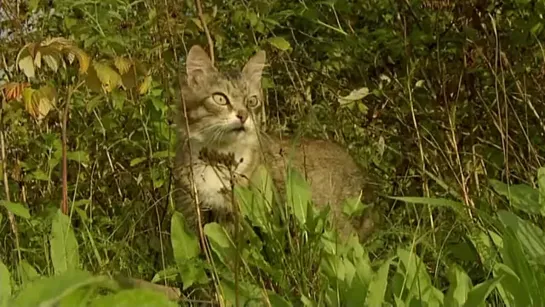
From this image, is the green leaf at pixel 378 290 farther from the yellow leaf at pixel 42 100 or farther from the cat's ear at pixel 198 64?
the cat's ear at pixel 198 64

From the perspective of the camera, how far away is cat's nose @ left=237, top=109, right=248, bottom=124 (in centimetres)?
514

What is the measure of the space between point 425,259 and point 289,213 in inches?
26.3

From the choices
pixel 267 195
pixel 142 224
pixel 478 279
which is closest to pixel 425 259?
pixel 478 279

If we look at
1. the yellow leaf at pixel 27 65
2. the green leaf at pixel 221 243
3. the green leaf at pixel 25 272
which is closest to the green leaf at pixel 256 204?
the green leaf at pixel 221 243

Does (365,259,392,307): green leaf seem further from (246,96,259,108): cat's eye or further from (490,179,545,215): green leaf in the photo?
(246,96,259,108): cat's eye

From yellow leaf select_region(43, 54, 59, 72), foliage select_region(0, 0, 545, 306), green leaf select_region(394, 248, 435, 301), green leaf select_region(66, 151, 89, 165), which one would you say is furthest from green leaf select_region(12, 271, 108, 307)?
green leaf select_region(66, 151, 89, 165)

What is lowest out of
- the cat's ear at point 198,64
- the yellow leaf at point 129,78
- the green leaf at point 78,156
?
the green leaf at point 78,156

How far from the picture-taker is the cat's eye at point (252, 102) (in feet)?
17.6

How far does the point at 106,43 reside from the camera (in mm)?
4512

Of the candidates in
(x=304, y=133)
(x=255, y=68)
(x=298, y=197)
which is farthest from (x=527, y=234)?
(x=255, y=68)

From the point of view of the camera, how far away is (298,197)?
9.59 ft

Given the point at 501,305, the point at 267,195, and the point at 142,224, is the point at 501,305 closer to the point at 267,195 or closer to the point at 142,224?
the point at 267,195

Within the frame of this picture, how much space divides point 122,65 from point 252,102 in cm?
186

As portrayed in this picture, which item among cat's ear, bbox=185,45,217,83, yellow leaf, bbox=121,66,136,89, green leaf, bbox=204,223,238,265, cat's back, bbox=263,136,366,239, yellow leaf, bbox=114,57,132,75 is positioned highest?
yellow leaf, bbox=114,57,132,75
